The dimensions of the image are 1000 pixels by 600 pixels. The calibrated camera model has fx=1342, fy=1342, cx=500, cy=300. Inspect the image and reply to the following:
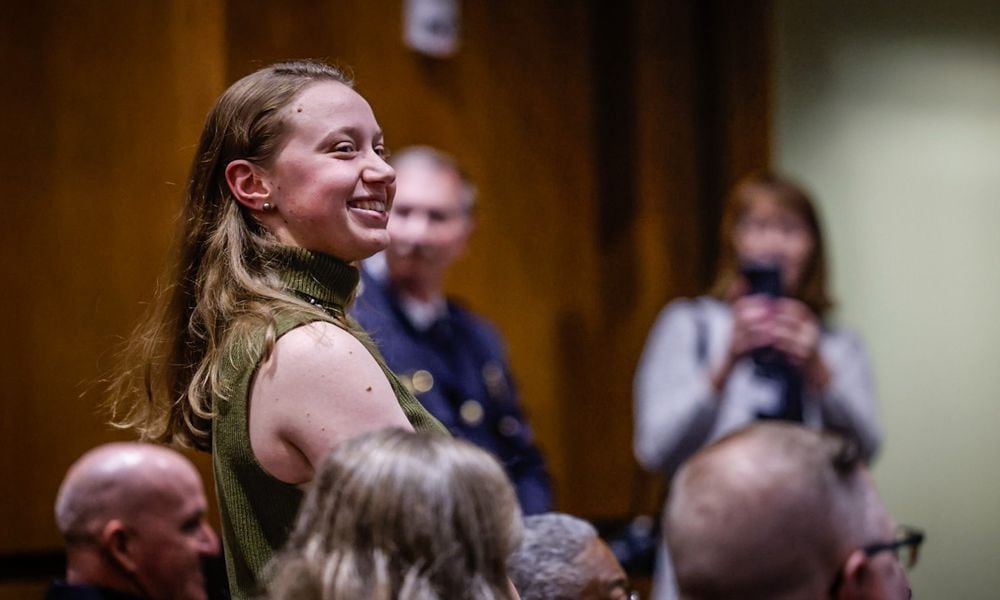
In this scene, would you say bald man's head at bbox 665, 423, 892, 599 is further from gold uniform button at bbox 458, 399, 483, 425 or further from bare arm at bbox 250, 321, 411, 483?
gold uniform button at bbox 458, 399, 483, 425

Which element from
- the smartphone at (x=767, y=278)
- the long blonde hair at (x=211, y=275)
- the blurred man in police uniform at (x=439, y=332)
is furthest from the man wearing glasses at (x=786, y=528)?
the smartphone at (x=767, y=278)

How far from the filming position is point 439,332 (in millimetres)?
2809

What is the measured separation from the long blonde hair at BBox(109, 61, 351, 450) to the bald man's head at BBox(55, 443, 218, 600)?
874 mm

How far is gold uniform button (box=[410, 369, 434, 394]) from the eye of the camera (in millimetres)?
2619

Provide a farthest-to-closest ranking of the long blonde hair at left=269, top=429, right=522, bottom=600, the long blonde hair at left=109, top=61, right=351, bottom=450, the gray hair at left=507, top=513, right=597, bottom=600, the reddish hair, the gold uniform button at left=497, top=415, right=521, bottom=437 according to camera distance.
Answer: the reddish hair → the gold uniform button at left=497, top=415, right=521, bottom=437 → the gray hair at left=507, top=513, right=597, bottom=600 → the long blonde hair at left=109, top=61, right=351, bottom=450 → the long blonde hair at left=269, top=429, right=522, bottom=600

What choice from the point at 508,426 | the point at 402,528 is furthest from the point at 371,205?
the point at 508,426

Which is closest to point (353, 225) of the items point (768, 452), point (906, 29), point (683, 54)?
point (768, 452)

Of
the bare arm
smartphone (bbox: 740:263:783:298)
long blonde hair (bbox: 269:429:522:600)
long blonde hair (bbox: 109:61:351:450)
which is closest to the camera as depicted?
long blonde hair (bbox: 269:429:522:600)

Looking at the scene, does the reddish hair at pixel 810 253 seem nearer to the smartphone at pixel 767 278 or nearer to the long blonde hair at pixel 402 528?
the smartphone at pixel 767 278

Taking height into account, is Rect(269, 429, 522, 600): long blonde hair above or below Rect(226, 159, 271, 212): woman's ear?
below

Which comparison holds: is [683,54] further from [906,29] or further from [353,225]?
[353,225]

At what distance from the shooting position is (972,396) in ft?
14.6

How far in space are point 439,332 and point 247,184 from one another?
1.16 meters

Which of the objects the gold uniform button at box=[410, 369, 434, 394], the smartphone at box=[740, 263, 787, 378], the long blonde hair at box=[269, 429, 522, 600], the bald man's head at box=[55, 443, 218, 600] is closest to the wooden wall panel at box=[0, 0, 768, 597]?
the bald man's head at box=[55, 443, 218, 600]
